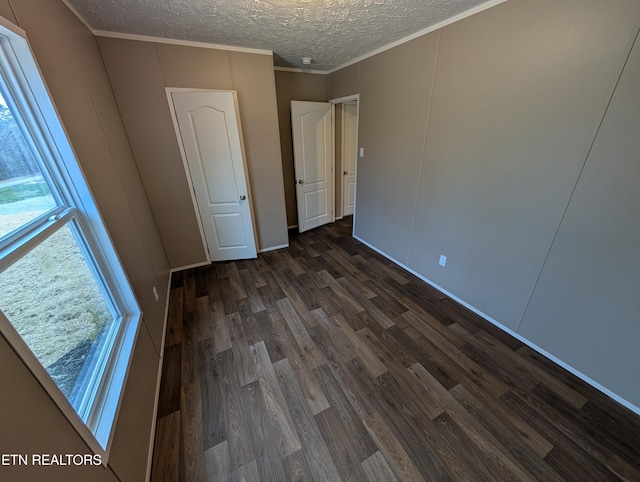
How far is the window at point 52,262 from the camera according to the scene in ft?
2.82

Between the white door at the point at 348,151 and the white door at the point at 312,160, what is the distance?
389mm

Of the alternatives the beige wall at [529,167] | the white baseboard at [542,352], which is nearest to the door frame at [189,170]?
the beige wall at [529,167]

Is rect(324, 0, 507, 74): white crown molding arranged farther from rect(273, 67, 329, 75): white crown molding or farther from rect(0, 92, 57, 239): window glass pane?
rect(0, 92, 57, 239): window glass pane

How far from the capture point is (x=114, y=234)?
5.15 ft

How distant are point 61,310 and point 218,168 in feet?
7.18

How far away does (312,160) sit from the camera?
3.91m

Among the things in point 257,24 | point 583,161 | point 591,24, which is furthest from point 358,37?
point 583,161

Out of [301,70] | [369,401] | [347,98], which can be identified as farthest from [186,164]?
[369,401]

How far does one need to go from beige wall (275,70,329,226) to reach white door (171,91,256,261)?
109 cm

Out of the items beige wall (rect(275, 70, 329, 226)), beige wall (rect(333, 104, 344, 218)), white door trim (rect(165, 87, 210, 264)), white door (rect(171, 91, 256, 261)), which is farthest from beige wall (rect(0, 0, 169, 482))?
beige wall (rect(333, 104, 344, 218))

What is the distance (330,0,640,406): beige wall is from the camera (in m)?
1.43

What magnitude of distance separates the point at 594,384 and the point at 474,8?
2859mm

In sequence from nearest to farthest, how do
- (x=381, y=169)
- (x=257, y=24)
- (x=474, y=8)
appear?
1. (x=474, y=8)
2. (x=257, y=24)
3. (x=381, y=169)

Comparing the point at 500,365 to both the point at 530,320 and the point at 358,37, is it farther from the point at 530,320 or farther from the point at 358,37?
the point at 358,37
